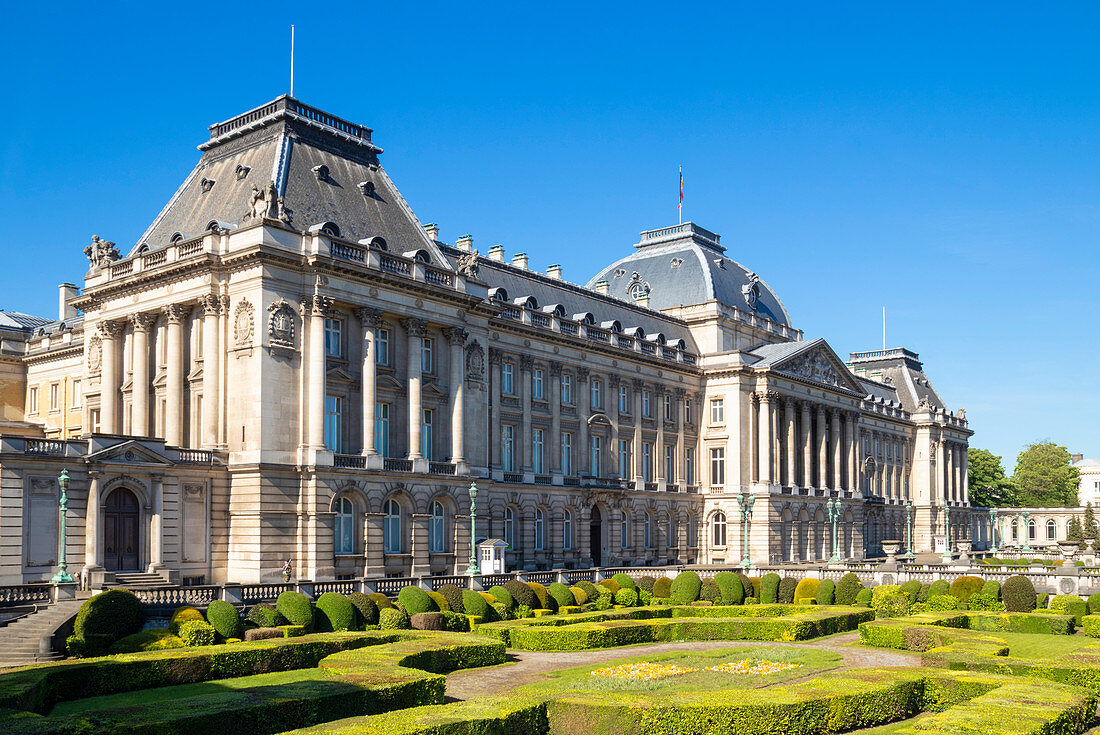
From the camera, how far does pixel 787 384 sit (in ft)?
301

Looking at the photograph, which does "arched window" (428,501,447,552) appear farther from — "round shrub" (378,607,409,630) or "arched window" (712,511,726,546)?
"arched window" (712,511,726,546)

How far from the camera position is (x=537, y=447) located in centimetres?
7331

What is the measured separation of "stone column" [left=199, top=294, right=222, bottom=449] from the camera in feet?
175

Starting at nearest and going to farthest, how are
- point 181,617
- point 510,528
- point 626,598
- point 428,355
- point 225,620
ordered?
point 225,620
point 181,617
point 626,598
point 428,355
point 510,528

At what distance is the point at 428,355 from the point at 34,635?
93.9 ft

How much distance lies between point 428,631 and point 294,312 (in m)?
20.4

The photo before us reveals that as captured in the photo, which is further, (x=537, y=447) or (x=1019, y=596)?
(x=537, y=447)

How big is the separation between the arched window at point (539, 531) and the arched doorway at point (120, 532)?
2808 centimetres

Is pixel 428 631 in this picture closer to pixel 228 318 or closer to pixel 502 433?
pixel 228 318

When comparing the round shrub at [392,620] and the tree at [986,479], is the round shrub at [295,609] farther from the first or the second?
the tree at [986,479]

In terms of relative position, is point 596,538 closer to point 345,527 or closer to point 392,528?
point 392,528

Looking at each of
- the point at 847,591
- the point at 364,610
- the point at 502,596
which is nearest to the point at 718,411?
the point at 847,591

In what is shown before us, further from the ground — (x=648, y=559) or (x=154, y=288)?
(x=154, y=288)

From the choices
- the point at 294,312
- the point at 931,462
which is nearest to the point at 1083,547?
the point at 931,462
